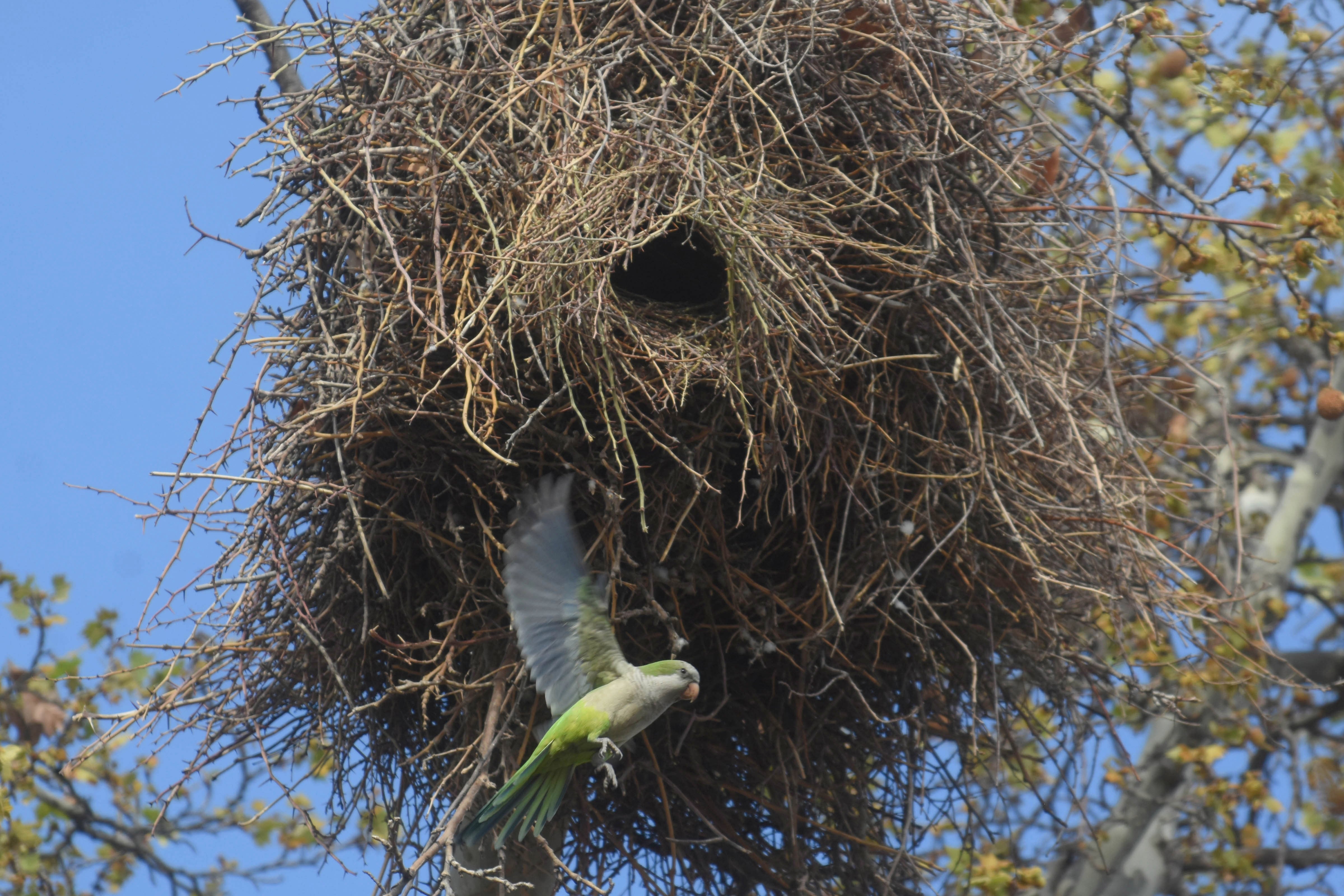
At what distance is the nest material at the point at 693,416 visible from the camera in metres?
2.38

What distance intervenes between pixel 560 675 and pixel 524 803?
0.22 meters

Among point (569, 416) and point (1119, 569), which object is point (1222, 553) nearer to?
point (1119, 569)

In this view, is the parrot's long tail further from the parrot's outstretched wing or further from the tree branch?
the tree branch

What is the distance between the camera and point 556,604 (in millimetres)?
2291

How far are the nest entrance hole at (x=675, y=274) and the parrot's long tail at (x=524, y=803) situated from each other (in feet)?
3.11

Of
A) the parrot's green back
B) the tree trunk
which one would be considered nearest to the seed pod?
the tree trunk

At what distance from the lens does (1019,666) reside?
2834 millimetres

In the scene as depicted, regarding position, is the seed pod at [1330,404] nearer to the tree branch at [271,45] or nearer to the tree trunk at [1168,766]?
the tree trunk at [1168,766]

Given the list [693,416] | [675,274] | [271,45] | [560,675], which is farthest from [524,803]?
[271,45]

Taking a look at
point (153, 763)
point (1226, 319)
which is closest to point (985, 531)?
point (153, 763)

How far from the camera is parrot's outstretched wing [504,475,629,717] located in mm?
2268

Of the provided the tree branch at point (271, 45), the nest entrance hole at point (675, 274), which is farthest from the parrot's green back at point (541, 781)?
the tree branch at point (271, 45)

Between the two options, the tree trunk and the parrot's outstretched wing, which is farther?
the tree trunk

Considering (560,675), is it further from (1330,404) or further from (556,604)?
(1330,404)
